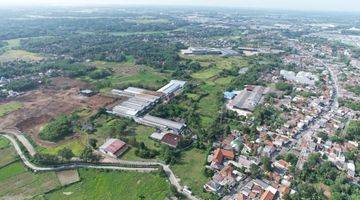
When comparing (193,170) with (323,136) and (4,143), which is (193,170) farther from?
(4,143)

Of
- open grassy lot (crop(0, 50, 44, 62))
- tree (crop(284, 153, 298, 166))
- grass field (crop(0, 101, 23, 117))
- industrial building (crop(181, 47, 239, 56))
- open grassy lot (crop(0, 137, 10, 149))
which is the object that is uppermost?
tree (crop(284, 153, 298, 166))

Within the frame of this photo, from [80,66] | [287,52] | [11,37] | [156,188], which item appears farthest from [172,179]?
[11,37]

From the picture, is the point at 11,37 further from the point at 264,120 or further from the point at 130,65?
the point at 264,120

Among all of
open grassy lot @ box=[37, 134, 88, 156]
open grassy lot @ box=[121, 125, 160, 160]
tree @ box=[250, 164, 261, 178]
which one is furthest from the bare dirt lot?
tree @ box=[250, 164, 261, 178]

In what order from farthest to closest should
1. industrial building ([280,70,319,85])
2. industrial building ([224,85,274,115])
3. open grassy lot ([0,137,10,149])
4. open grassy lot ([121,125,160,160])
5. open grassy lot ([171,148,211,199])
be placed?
industrial building ([280,70,319,85]), industrial building ([224,85,274,115]), open grassy lot ([0,137,10,149]), open grassy lot ([121,125,160,160]), open grassy lot ([171,148,211,199])

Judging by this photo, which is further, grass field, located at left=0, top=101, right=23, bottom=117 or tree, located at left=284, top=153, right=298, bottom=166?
grass field, located at left=0, top=101, right=23, bottom=117

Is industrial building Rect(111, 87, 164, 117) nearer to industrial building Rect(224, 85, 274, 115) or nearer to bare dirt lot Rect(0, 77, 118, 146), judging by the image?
bare dirt lot Rect(0, 77, 118, 146)

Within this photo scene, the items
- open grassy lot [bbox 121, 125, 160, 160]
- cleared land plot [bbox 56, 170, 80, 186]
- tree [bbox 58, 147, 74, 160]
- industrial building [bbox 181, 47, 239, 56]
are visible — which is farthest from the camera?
industrial building [bbox 181, 47, 239, 56]
